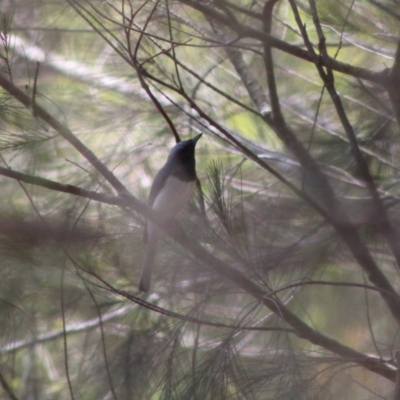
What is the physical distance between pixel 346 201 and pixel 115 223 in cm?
63

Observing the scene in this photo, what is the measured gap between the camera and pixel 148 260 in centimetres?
177

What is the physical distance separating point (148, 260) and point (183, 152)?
51cm

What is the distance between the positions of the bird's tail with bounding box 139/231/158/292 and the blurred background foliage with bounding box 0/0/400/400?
0.09 ft

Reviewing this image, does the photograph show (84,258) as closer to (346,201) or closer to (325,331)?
(346,201)

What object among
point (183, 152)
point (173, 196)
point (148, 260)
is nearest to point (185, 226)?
point (148, 260)

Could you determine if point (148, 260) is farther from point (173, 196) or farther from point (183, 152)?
point (183, 152)

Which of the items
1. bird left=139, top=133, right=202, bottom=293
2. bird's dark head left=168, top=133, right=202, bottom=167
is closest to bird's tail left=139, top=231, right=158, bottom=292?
bird left=139, top=133, right=202, bottom=293

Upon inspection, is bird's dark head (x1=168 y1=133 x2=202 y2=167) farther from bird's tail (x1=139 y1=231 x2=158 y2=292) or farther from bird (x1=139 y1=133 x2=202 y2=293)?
bird's tail (x1=139 y1=231 x2=158 y2=292)

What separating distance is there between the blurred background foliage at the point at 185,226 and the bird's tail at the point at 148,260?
1.1 inches

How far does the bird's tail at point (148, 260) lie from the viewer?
1766mm

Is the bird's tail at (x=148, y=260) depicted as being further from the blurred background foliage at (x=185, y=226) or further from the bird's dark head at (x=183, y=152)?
the bird's dark head at (x=183, y=152)

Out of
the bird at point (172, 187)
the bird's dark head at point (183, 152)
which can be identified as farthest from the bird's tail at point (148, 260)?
the bird's dark head at point (183, 152)

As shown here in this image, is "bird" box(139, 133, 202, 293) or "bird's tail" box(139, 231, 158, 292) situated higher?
"bird" box(139, 133, 202, 293)

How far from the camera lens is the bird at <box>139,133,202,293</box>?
1.79m
